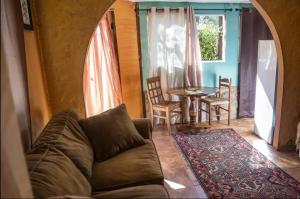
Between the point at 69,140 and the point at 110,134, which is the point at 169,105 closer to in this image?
the point at 110,134

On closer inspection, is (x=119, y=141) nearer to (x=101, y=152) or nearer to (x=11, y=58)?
(x=101, y=152)

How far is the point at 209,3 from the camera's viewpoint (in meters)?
4.30

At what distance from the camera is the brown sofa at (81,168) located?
1326 millimetres

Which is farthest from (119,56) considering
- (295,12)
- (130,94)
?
(295,12)

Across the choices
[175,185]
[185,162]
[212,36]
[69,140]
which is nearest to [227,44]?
[212,36]

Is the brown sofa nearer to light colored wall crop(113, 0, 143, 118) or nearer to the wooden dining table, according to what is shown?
the wooden dining table

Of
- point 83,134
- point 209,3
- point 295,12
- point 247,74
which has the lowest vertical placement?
point 83,134

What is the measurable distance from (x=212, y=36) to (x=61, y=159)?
3884mm

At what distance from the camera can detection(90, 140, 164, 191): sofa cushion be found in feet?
5.79

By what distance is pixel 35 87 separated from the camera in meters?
2.31

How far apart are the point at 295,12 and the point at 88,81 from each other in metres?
2.97

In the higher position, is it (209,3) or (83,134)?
(209,3)

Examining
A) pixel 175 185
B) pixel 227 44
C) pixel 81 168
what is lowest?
pixel 175 185

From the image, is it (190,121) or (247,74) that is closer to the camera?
(190,121)
